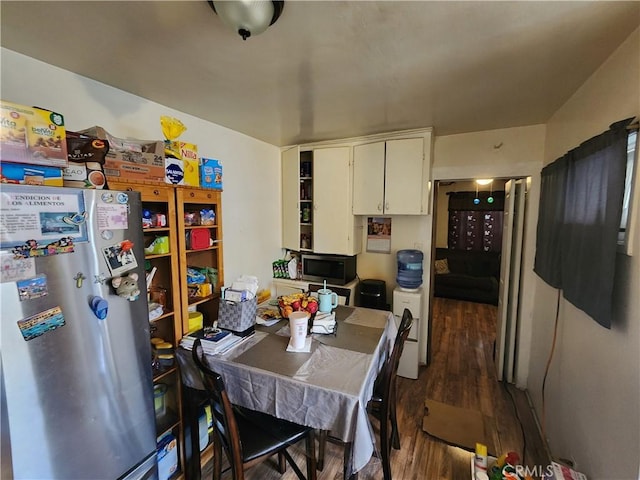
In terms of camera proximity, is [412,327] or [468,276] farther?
[468,276]

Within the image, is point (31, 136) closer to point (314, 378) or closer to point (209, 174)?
point (209, 174)

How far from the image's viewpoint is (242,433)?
4.65 ft

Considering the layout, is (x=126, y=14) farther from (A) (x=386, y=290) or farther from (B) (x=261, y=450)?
(A) (x=386, y=290)

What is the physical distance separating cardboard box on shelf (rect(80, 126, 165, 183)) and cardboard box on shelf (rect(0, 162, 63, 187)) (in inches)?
10.2

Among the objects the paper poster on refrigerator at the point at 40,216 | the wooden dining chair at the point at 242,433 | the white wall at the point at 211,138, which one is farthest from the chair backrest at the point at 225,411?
the white wall at the point at 211,138

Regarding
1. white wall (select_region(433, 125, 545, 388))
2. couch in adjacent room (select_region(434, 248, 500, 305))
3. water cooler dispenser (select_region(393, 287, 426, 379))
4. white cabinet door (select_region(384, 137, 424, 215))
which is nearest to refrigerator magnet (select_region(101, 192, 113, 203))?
white cabinet door (select_region(384, 137, 424, 215))

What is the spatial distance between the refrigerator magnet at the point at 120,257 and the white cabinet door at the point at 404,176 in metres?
2.14

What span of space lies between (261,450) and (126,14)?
6.37 ft

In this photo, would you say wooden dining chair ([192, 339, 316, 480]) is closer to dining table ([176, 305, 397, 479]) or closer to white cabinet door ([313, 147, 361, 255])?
dining table ([176, 305, 397, 479])

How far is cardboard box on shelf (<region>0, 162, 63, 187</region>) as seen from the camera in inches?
37.0

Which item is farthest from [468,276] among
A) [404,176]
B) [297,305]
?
[297,305]

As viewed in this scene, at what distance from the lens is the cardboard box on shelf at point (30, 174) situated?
941mm

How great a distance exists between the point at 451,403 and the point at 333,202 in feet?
7.05

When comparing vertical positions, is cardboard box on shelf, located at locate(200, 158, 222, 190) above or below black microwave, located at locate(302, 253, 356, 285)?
above
